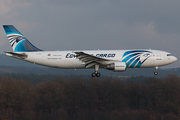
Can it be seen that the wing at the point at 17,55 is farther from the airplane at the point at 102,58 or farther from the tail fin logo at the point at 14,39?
the tail fin logo at the point at 14,39

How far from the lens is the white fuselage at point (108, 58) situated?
39188mm

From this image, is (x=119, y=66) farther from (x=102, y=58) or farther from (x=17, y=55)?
(x=17, y=55)

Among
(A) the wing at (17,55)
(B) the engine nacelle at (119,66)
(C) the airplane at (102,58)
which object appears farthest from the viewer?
(A) the wing at (17,55)

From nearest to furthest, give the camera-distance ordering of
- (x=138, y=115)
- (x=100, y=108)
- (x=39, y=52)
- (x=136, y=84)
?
1. (x=39, y=52)
2. (x=138, y=115)
3. (x=100, y=108)
4. (x=136, y=84)

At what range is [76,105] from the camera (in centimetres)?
7388

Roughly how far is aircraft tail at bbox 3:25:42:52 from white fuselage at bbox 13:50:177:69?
5.92 ft

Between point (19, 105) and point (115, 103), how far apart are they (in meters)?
29.1

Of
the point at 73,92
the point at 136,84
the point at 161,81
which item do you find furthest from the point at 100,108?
the point at 161,81

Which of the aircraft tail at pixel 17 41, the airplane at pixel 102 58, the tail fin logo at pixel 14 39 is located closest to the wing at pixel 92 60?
the airplane at pixel 102 58

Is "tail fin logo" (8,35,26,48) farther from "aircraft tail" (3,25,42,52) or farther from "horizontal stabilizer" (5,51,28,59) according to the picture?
"horizontal stabilizer" (5,51,28,59)

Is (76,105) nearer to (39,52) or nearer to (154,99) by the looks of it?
(154,99)

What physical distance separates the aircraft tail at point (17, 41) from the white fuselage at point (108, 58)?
180cm

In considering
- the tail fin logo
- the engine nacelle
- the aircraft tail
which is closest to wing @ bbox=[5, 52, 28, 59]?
the aircraft tail

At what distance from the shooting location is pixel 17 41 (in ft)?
141
